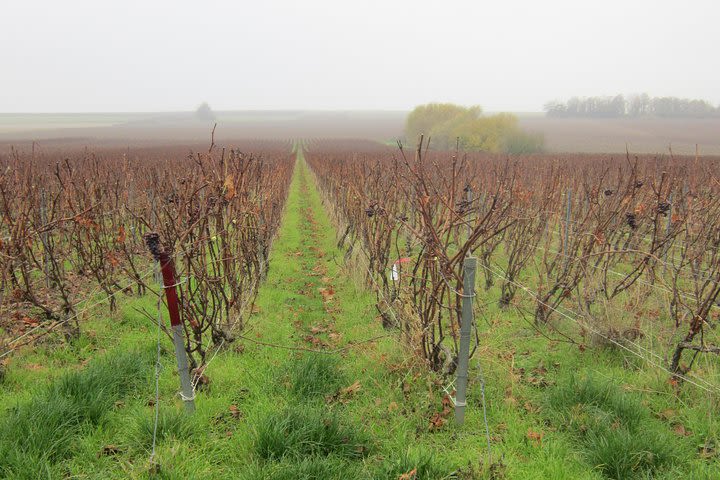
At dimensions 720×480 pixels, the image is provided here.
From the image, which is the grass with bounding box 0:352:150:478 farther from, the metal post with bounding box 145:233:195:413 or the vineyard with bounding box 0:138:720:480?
the metal post with bounding box 145:233:195:413

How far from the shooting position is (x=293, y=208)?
13969 millimetres

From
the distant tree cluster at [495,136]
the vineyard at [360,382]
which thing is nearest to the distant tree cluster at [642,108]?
the distant tree cluster at [495,136]

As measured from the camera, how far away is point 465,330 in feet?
9.25

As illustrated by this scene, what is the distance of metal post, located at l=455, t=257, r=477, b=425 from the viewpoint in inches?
104

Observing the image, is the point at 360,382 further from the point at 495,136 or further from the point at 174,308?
the point at 495,136

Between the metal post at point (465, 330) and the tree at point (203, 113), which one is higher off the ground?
the tree at point (203, 113)

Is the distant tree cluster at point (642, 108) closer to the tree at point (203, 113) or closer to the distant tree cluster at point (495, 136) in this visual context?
the distant tree cluster at point (495, 136)

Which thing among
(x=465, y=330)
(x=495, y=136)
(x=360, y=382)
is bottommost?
(x=360, y=382)

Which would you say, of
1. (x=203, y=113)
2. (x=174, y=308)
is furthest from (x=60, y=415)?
(x=203, y=113)

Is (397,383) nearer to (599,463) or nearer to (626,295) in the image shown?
(599,463)

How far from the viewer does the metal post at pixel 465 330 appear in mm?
2648

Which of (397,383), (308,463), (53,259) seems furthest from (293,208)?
(308,463)

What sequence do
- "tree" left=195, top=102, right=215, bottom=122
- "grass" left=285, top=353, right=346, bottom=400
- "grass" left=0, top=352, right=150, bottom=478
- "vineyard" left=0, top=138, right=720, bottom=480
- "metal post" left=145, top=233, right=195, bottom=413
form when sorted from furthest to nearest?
"tree" left=195, top=102, right=215, bottom=122 < "grass" left=285, top=353, right=346, bottom=400 < "metal post" left=145, top=233, right=195, bottom=413 < "vineyard" left=0, top=138, right=720, bottom=480 < "grass" left=0, top=352, right=150, bottom=478

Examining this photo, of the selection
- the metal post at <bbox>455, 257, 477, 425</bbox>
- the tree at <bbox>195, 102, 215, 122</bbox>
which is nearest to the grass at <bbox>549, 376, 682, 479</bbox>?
the metal post at <bbox>455, 257, 477, 425</bbox>
